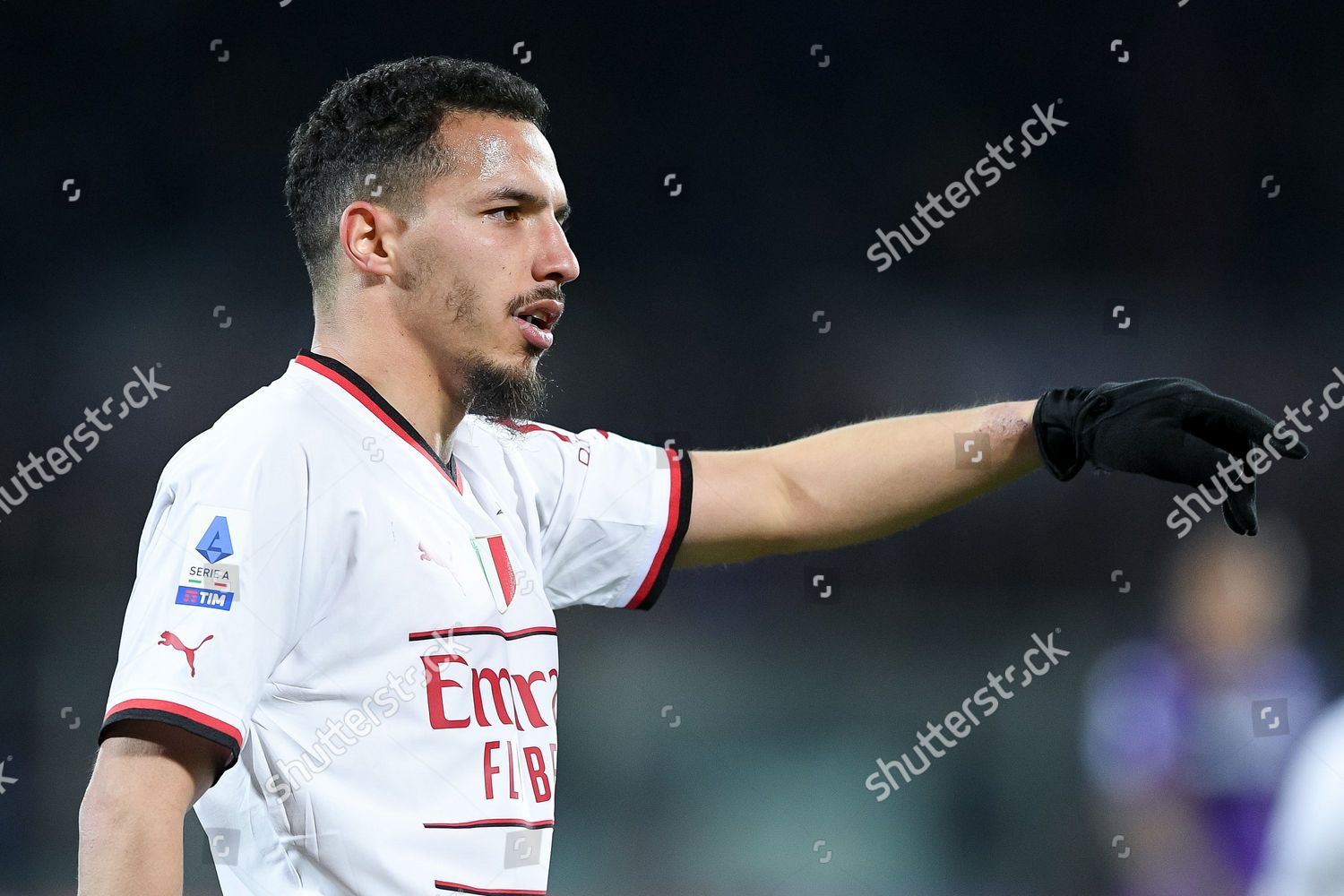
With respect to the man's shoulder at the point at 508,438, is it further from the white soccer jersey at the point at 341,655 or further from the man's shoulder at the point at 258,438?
the man's shoulder at the point at 258,438

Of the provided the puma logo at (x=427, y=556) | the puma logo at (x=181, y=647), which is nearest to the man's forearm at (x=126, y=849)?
the puma logo at (x=181, y=647)

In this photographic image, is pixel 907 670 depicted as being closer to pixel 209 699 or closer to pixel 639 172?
pixel 639 172

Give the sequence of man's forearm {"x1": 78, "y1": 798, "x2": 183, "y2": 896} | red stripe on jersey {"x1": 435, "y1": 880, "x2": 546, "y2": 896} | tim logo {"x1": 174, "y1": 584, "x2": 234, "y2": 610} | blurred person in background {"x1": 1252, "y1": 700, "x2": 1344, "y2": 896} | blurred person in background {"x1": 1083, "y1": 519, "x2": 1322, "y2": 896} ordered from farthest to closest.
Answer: blurred person in background {"x1": 1083, "y1": 519, "x2": 1322, "y2": 896}, blurred person in background {"x1": 1252, "y1": 700, "x2": 1344, "y2": 896}, red stripe on jersey {"x1": 435, "y1": 880, "x2": 546, "y2": 896}, tim logo {"x1": 174, "y1": 584, "x2": 234, "y2": 610}, man's forearm {"x1": 78, "y1": 798, "x2": 183, "y2": 896}

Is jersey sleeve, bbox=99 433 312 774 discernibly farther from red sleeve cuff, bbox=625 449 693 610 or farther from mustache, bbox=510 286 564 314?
red sleeve cuff, bbox=625 449 693 610

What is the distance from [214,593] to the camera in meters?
1.37

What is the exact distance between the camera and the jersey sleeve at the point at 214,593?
1327 millimetres

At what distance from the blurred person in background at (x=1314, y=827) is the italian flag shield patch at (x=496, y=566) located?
5.70ft

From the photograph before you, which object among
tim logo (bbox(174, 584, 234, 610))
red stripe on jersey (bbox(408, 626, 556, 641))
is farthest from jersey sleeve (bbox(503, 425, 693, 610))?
tim logo (bbox(174, 584, 234, 610))

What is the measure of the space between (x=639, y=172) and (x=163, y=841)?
5005 millimetres

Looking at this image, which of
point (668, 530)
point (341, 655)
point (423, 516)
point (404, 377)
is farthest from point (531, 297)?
point (341, 655)

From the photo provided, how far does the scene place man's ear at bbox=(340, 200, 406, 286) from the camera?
Result: 5.70 ft

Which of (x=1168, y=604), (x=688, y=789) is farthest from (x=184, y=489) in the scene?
(x=1168, y=604)

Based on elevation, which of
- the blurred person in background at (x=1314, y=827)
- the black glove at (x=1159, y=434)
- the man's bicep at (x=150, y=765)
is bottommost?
the blurred person in background at (x=1314, y=827)

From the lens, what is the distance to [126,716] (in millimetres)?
1299
